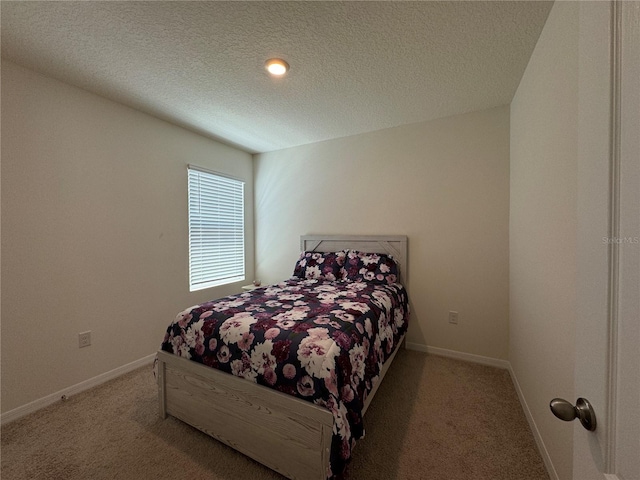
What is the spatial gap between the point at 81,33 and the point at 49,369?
7.46 feet

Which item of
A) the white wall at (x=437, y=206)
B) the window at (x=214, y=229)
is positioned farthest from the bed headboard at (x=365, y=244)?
the window at (x=214, y=229)

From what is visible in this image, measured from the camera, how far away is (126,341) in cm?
231

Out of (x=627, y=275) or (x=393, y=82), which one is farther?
(x=393, y=82)

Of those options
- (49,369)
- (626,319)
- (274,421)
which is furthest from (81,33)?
(626,319)

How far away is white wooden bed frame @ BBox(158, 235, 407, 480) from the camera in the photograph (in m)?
1.17

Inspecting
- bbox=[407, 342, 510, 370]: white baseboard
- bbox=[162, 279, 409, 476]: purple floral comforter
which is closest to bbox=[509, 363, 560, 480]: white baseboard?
bbox=[407, 342, 510, 370]: white baseboard

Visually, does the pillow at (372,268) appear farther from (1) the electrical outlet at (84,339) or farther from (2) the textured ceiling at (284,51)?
(1) the electrical outlet at (84,339)

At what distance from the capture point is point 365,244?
2906 millimetres

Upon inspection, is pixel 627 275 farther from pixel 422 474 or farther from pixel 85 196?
pixel 85 196

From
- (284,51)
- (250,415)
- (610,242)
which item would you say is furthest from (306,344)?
(284,51)

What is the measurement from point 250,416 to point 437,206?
2.38 metres

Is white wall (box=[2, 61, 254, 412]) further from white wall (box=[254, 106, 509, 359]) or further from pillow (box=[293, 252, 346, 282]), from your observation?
white wall (box=[254, 106, 509, 359])

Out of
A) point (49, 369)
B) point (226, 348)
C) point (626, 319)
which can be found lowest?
point (49, 369)

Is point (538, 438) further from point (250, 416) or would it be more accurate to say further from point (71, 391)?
point (71, 391)
